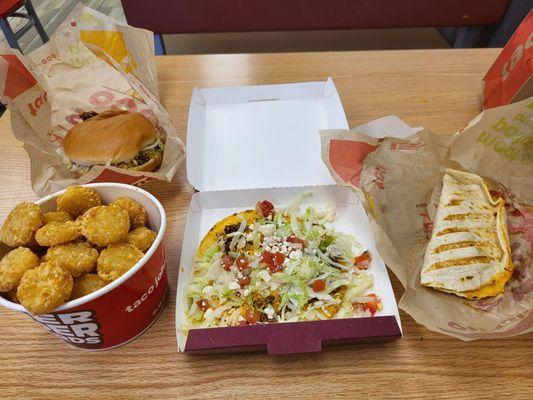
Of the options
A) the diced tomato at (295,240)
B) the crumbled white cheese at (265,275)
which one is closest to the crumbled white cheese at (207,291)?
the crumbled white cheese at (265,275)

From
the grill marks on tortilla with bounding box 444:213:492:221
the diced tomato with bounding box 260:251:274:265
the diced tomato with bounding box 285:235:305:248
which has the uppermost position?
the grill marks on tortilla with bounding box 444:213:492:221

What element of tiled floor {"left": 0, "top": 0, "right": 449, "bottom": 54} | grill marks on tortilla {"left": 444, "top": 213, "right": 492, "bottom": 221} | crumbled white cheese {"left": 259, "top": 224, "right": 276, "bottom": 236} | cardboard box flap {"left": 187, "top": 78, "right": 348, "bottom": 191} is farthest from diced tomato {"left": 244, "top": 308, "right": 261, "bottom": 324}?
tiled floor {"left": 0, "top": 0, "right": 449, "bottom": 54}

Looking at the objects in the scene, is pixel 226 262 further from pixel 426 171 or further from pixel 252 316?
pixel 426 171

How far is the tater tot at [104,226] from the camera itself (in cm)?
71

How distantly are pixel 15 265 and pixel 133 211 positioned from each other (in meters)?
0.22

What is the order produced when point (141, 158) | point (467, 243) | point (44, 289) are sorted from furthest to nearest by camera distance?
point (141, 158), point (467, 243), point (44, 289)

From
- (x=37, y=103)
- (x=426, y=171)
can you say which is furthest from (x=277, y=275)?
(x=37, y=103)

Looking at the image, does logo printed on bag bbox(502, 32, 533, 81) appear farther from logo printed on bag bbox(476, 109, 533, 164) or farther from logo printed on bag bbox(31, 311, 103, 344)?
logo printed on bag bbox(31, 311, 103, 344)

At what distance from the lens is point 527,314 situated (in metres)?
0.69

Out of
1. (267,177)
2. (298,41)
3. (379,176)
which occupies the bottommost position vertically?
(298,41)

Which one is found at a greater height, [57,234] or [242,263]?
[57,234]

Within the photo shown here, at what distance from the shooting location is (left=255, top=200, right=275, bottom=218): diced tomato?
41.7 inches

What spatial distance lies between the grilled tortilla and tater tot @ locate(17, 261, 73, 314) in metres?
0.70

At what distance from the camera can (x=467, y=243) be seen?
0.95m
